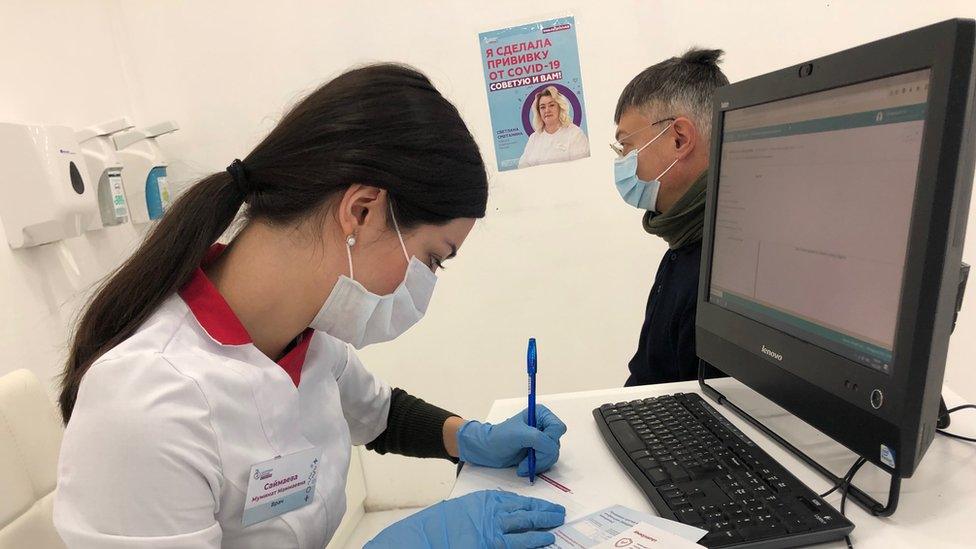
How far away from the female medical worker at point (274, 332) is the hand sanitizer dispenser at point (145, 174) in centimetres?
124

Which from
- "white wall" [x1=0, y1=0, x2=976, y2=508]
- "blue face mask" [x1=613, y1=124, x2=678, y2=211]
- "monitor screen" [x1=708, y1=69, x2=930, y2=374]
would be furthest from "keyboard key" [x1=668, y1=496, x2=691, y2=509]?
"white wall" [x1=0, y1=0, x2=976, y2=508]

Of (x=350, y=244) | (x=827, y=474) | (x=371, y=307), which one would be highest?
(x=350, y=244)

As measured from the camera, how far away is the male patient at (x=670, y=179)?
1.22m

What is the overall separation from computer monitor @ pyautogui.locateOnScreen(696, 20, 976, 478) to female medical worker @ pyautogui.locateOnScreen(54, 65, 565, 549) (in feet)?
1.13

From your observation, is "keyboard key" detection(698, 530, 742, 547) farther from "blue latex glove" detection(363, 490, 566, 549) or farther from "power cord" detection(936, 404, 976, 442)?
"power cord" detection(936, 404, 976, 442)

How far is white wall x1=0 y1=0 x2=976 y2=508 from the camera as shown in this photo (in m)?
1.77

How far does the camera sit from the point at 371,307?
83cm

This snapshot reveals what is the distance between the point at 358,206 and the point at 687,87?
93cm

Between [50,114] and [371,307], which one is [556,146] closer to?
[371,307]

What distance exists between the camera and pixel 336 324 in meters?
0.85

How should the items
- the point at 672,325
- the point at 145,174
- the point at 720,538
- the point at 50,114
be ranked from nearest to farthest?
the point at 720,538 < the point at 672,325 < the point at 50,114 < the point at 145,174

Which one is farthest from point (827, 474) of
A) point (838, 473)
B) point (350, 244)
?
point (350, 244)

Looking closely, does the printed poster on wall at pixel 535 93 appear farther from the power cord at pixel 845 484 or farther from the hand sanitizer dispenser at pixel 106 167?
the power cord at pixel 845 484

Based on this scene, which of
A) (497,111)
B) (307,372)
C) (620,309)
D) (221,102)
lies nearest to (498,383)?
(620,309)
